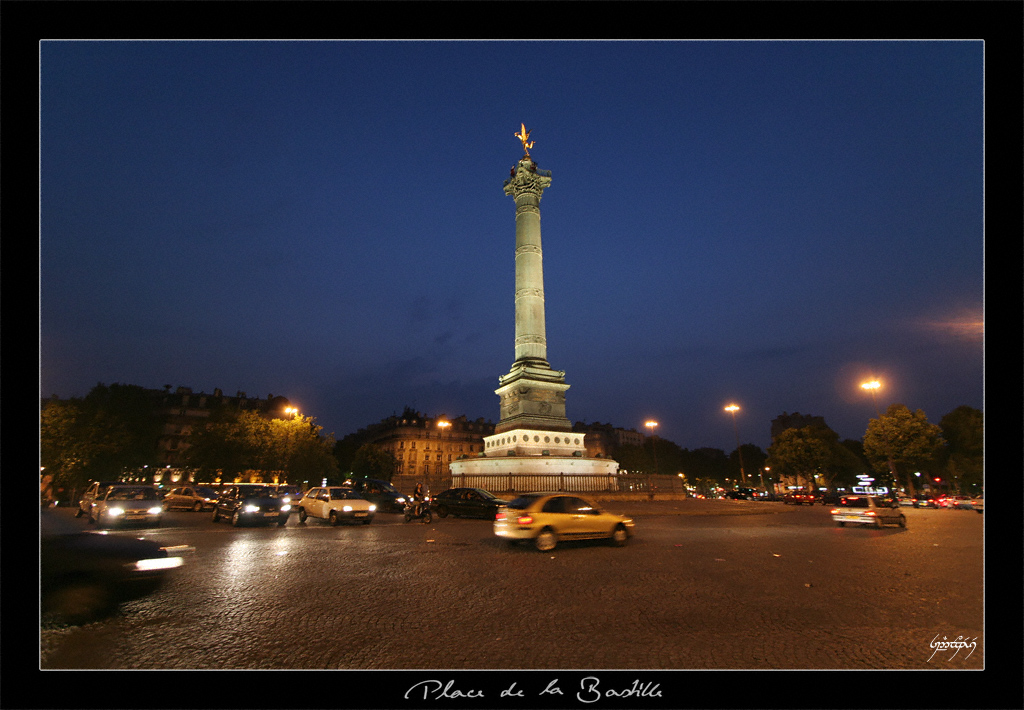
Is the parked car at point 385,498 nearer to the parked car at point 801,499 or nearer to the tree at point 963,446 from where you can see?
the parked car at point 801,499

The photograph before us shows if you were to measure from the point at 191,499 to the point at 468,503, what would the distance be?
15722 millimetres

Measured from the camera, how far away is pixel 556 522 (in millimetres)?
11906

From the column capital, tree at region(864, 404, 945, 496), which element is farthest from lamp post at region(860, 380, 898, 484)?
the column capital

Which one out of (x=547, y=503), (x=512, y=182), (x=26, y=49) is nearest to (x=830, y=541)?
(x=547, y=503)

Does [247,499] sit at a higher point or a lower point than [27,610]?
lower

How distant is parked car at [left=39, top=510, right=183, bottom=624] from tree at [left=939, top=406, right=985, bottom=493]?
59694 millimetres

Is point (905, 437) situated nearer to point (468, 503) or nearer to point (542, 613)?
point (468, 503)

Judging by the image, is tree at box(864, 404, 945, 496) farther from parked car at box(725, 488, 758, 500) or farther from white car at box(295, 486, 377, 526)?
white car at box(295, 486, 377, 526)

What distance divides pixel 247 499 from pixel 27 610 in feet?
53.0

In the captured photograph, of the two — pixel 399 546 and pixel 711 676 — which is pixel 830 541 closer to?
pixel 399 546

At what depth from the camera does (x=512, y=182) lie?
42.0 meters

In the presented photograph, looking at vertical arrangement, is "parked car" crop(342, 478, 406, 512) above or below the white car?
below
